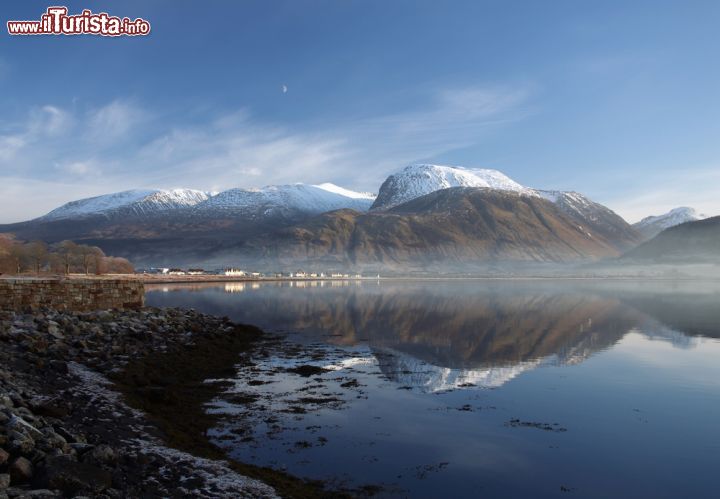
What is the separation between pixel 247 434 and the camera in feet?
54.3

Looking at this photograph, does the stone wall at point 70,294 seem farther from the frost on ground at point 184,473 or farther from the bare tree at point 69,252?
the bare tree at point 69,252

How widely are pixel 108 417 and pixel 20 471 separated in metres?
5.97

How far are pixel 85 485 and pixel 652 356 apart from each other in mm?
32560

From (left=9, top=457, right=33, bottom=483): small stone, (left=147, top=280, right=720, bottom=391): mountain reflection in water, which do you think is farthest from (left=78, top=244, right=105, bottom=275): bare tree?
(left=9, top=457, right=33, bottom=483): small stone

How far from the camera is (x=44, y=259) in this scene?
312 feet

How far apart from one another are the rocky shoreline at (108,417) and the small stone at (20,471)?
0.02 meters

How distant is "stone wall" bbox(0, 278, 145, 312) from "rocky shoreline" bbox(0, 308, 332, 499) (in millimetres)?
5145

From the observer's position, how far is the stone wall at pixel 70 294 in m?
33.6

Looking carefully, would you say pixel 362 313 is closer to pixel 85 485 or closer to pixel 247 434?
pixel 247 434

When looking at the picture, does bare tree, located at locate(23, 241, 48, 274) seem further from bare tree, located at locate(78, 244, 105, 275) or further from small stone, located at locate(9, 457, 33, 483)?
small stone, located at locate(9, 457, 33, 483)

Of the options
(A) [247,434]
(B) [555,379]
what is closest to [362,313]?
(B) [555,379]

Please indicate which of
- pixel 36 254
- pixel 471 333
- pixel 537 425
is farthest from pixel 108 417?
pixel 36 254

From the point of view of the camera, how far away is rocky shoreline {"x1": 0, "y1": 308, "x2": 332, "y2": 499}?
33.1ft

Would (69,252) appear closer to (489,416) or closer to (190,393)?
(190,393)
